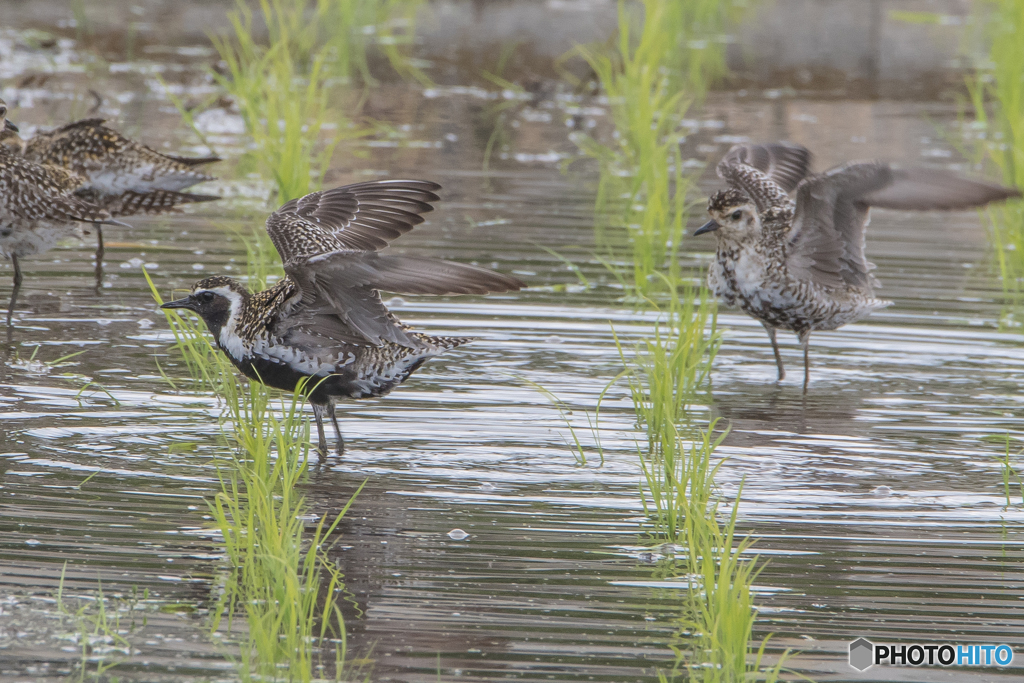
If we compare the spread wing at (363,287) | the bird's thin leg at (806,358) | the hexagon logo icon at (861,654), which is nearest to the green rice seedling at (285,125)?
the spread wing at (363,287)

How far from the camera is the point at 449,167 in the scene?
12062mm

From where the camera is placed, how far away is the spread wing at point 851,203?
6.30 m

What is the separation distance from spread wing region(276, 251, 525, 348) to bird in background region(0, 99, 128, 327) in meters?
2.25

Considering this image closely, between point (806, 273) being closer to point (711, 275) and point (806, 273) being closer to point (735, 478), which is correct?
point (711, 275)

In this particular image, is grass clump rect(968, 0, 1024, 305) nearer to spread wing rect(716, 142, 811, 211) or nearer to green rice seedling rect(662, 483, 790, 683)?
spread wing rect(716, 142, 811, 211)

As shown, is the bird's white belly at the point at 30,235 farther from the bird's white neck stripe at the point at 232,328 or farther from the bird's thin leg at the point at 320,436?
the bird's thin leg at the point at 320,436

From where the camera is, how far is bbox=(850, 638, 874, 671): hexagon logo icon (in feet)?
12.8

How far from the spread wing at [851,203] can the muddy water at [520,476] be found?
573 mm

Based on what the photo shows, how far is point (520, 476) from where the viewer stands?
537 cm

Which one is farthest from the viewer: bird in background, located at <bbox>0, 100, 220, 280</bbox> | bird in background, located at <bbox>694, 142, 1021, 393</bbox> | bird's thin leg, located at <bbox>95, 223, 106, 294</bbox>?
bird in background, located at <bbox>0, 100, 220, 280</bbox>

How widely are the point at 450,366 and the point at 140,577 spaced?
2.91 metres

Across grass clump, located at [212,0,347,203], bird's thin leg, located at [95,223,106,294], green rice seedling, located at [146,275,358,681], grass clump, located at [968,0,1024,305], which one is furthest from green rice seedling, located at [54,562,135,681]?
grass clump, located at [968,0,1024,305]

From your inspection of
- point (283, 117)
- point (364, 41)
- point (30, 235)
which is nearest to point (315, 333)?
point (30, 235)

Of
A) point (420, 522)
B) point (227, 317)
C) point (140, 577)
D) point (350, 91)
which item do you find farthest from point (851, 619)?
point (350, 91)
